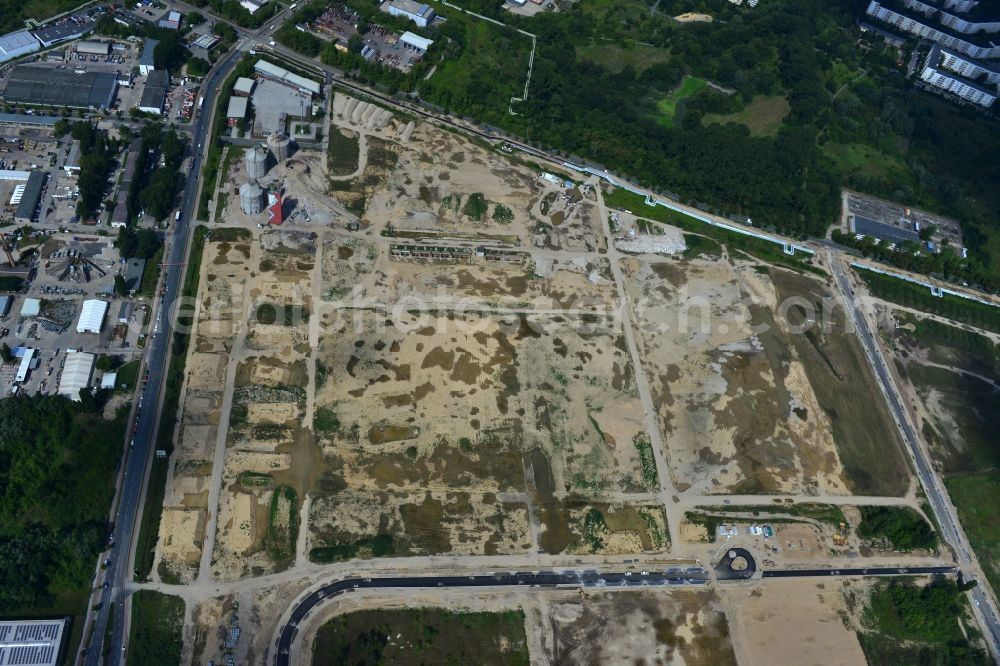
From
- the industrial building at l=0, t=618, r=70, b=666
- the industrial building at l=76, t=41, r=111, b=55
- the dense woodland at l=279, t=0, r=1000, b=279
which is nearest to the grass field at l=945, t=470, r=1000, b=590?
the dense woodland at l=279, t=0, r=1000, b=279

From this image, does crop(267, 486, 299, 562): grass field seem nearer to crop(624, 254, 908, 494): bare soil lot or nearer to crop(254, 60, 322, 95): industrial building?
crop(624, 254, 908, 494): bare soil lot

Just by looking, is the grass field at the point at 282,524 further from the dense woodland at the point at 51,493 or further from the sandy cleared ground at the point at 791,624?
the sandy cleared ground at the point at 791,624

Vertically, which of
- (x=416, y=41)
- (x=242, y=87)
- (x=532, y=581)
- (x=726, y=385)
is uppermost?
(x=416, y=41)

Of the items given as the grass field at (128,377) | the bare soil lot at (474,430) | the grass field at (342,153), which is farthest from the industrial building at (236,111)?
the grass field at (128,377)

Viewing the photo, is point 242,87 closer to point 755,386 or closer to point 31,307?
point 31,307

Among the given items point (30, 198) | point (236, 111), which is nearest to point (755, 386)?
point (236, 111)

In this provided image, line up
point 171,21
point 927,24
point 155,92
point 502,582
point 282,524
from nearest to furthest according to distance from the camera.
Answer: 1. point 502,582
2. point 282,524
3. point 155,92
4. point 171,21
5. point 927,24
